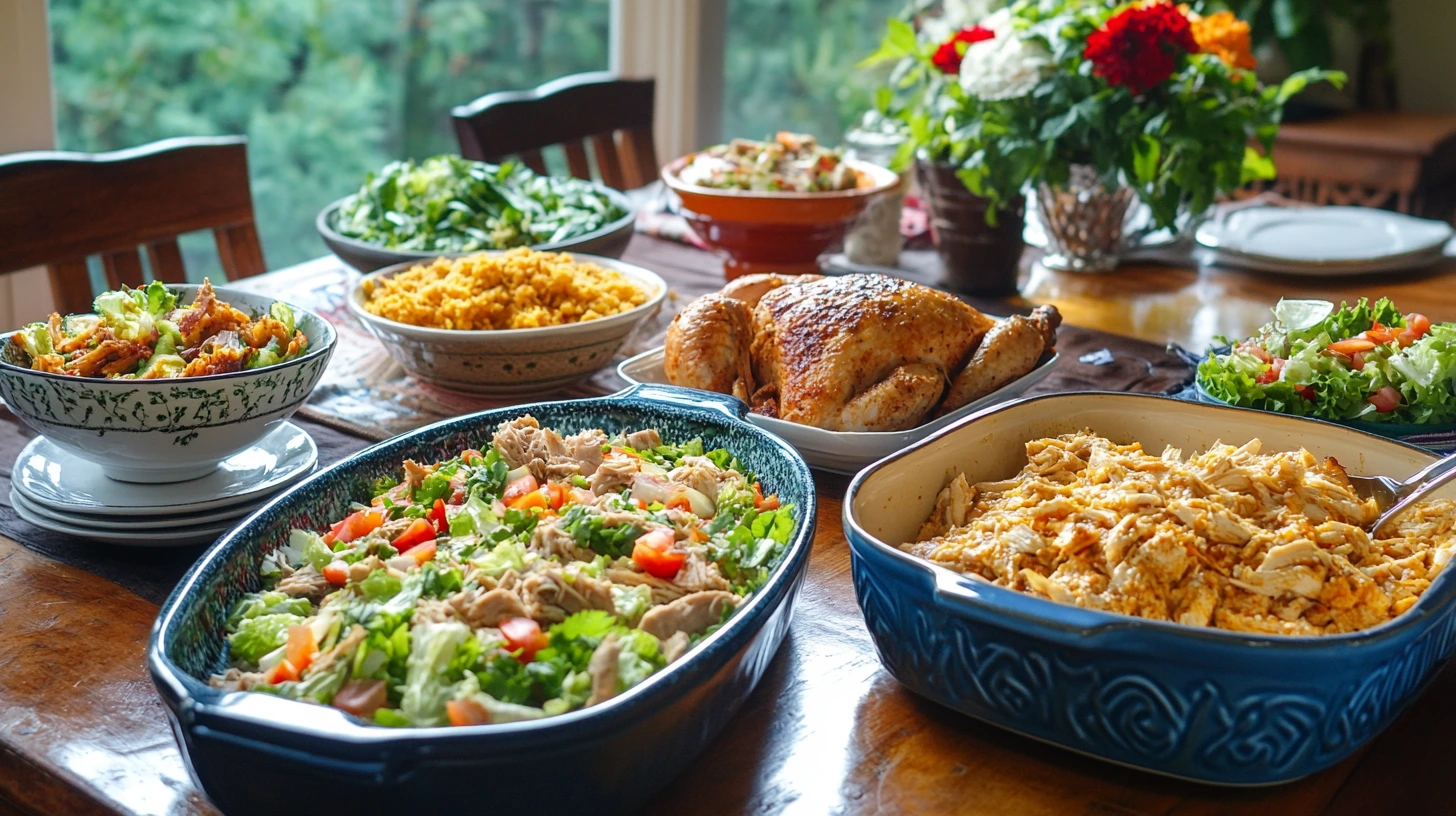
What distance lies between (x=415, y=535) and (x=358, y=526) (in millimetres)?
64

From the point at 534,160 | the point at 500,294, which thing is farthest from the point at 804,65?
the point at 500,294

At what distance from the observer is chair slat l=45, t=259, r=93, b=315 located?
7.38 ft

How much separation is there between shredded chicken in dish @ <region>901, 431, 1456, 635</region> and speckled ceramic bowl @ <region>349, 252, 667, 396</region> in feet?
2.37

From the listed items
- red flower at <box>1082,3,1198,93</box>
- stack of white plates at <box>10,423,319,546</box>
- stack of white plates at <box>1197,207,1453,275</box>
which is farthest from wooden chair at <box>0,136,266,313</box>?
stack of white plates at <box>1197,207,1453,275</box>

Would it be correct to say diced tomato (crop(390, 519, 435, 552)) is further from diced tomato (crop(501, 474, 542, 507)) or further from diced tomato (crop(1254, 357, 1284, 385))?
diced tomato (crop(1254, 357, 1284, 385))

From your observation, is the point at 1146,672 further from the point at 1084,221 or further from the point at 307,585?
the point at 1084,221

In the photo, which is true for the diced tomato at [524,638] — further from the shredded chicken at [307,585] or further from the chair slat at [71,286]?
the chair slat at [71,286]

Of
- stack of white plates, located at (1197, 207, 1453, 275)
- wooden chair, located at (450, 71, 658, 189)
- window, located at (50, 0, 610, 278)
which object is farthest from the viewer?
window, located at (50, 0, 610, 278)

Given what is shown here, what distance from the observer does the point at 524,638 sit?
3.11 feet

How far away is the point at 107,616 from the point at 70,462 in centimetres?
A: 33

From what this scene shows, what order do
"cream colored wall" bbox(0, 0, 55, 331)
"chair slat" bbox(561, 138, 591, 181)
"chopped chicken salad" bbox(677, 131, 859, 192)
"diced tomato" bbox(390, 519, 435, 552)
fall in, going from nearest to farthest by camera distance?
"diced tomato" bbox(390, 519, 435, 552), "chopped chicken salad" bbox(677, 131, 859, 192), "cream colored wall" bbox(0, 0, 55, 331), "chair slat" bbox(561, 138, 591, 181)

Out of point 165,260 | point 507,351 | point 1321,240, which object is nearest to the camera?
point 507,351

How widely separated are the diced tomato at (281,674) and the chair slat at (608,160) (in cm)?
261

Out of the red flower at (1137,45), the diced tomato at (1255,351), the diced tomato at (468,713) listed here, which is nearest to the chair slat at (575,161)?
the red flower at (1137,45)
